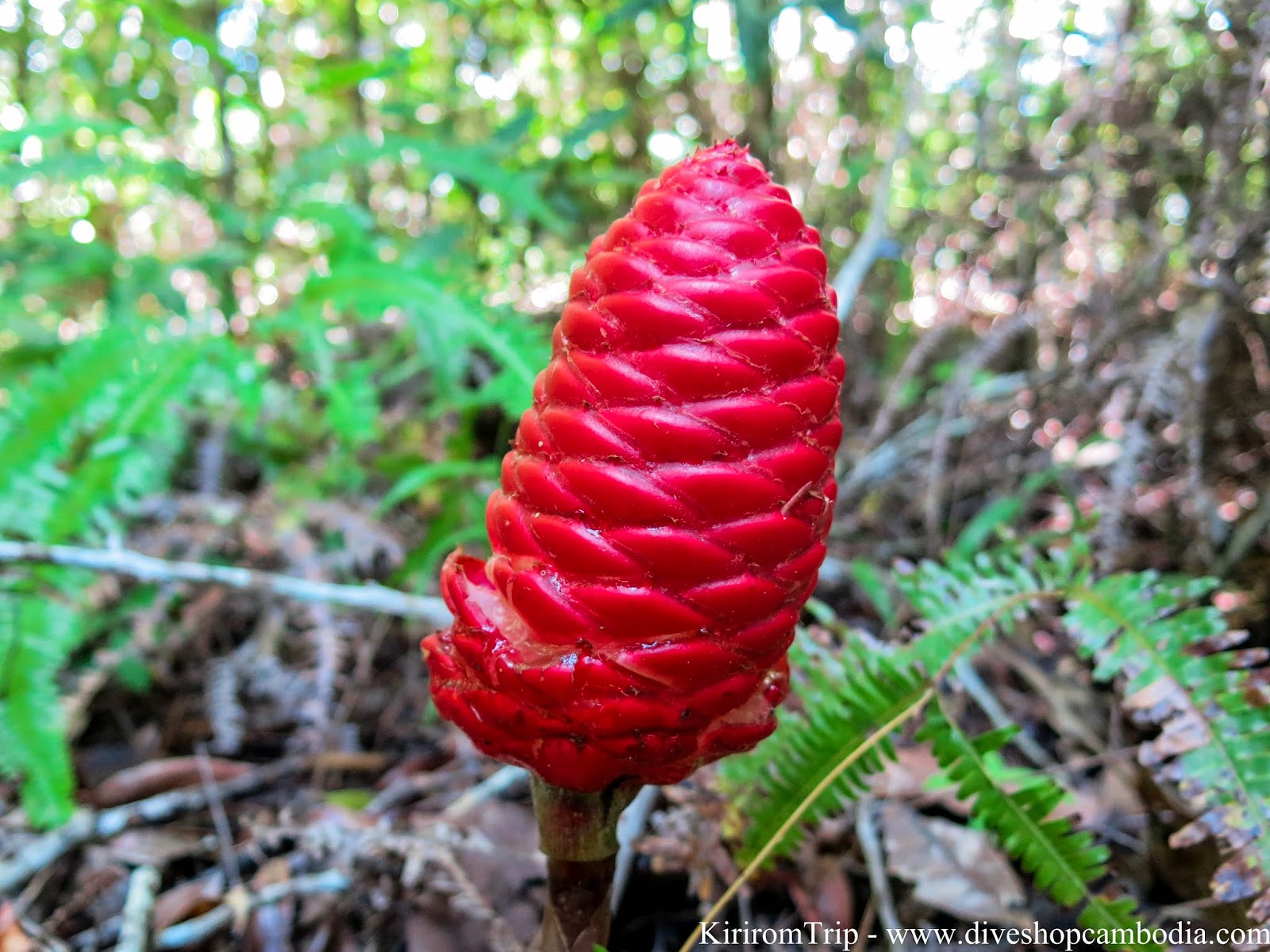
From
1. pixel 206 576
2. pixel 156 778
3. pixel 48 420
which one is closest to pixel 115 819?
pixel 156 778

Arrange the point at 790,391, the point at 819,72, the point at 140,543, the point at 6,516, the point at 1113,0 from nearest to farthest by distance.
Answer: the point at 790,391
the point at 6,516
the point at 140,543
the point at 1113,0
the point at 819,72

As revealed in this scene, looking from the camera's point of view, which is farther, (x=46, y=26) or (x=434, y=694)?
(x=46, y=26)

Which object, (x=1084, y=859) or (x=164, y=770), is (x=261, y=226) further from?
(x=1084, y=859)

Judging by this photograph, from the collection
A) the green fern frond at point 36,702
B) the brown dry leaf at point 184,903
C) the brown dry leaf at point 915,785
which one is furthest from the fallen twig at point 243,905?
the brown dry leaf at point 915,785

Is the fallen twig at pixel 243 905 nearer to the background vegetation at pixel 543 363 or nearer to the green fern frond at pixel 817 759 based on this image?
the background vegetation at pixel 543 363

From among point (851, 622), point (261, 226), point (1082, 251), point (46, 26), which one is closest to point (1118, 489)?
point (851, 622)

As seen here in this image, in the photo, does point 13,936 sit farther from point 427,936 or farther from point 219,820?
point 427,936
